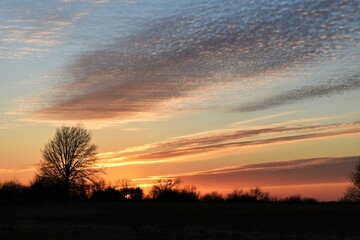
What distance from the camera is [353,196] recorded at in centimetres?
10206

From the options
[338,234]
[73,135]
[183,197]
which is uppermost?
[73,135]

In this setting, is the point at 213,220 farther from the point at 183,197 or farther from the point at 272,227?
the point at 183,197

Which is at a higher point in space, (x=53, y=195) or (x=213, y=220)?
(x=53, y=195)

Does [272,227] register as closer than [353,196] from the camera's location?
Yes

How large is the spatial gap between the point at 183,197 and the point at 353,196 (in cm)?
3403

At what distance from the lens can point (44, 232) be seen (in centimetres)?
3816

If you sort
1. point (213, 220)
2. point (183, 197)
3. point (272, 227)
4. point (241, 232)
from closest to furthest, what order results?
point (241, 232) < point (272, 227) < point (213, 220) < point (183, 197)

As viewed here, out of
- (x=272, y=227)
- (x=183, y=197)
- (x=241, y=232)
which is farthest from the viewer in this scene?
(x=183, y=197)

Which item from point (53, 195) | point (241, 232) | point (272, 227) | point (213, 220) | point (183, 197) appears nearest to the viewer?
point (241, 232)

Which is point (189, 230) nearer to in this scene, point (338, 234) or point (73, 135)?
point (338, 234)

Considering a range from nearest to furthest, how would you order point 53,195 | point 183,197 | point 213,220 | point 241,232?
point 241,232 → point 213,220 → point 53,195 → point 183,197

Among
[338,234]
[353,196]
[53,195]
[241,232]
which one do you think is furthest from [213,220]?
[353,196]

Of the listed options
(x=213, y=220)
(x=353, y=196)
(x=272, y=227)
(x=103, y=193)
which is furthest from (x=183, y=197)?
(x=272, y=227)

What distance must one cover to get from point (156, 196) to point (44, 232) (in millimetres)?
60859
